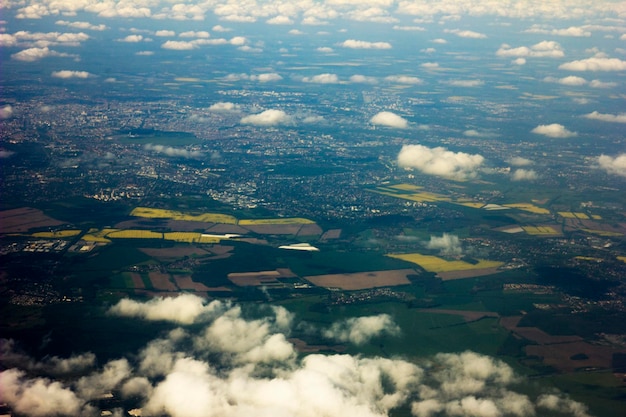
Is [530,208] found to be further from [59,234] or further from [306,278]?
[59,234]

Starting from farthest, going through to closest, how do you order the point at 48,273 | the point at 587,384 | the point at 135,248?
the point at 135,248 < the point at 48,273 < the point at 587,384

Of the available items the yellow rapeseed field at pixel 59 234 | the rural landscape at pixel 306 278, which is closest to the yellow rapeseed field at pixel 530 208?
the rural landscape at pixel 306 278

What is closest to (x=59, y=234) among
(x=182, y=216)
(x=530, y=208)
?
(x=182, y=216)

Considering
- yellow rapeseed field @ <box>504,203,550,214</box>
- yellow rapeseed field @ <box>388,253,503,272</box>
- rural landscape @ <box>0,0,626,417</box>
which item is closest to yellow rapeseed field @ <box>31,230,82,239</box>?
rural landscape @ <box>0,0,626,417</box>

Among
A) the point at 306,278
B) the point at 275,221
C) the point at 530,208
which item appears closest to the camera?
the point at 306,278

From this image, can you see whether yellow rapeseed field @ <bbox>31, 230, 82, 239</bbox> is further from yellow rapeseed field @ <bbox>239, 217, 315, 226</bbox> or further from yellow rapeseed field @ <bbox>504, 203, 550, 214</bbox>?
yellow rapeseed field @ <bbox>504, 203, 550, 214</bbox>

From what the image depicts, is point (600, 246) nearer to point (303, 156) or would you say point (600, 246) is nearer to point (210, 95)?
point (303, 156)

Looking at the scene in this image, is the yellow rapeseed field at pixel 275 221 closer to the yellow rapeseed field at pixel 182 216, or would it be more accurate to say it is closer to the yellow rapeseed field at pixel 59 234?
the yellow rapeseed field at pixel 182 216

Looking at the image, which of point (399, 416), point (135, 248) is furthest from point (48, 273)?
point (399, 416)
